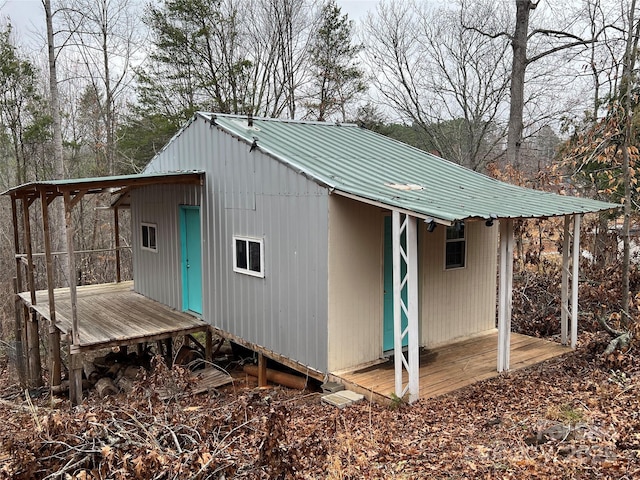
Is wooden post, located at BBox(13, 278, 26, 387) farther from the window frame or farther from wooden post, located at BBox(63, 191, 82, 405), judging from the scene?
wooden post, located at BBox(63, 191, 82, 405)

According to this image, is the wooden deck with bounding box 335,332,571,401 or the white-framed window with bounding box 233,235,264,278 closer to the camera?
the wooden deck with bounding box 335,332,571,401

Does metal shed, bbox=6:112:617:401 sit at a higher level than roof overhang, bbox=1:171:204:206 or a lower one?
lower

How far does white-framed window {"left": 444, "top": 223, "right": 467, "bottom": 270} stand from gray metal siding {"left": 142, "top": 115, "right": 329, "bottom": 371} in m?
2.48

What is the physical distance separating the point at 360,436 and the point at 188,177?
19.1 ft

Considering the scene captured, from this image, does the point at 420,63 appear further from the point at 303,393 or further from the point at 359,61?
the point at 303,393

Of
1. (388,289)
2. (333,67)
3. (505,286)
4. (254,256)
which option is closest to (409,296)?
(388,289)

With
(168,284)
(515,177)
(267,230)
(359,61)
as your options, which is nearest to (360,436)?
(267,230)

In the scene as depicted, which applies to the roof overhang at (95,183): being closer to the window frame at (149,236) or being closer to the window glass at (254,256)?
the window glass at (254,256)

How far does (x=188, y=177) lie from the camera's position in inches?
362

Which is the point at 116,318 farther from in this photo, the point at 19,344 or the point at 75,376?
the point at 19,344

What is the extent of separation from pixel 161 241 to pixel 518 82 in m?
11.0

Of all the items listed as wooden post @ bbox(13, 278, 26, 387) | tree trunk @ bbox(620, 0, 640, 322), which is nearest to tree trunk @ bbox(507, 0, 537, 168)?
tree trunk @ bbox(620, 0, 640, 322)

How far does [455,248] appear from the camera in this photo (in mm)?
8398

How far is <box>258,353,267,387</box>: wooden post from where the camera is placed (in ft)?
27.2
